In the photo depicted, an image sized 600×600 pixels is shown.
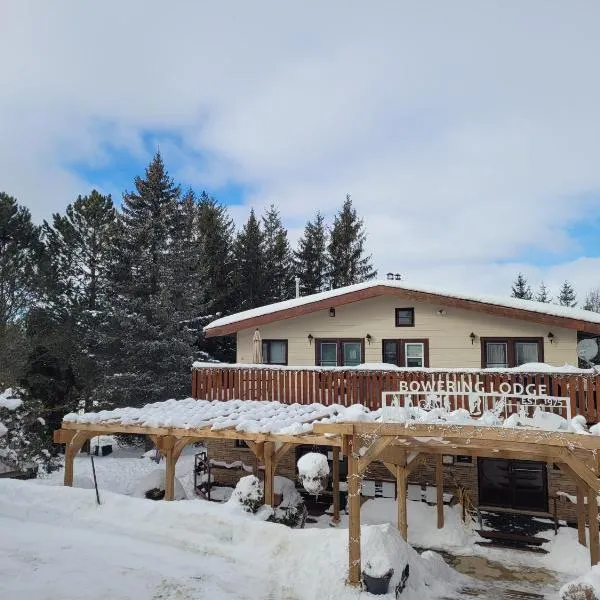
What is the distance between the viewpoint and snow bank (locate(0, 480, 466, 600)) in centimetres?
841

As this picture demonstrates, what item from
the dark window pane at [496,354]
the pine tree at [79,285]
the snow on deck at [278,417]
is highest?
the pine tree at [79,285]

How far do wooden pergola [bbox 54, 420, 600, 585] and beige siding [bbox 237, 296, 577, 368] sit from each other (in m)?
3.88

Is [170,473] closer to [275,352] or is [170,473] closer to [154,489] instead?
[154,489]

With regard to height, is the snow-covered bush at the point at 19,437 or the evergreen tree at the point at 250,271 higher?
the evergreen tree at the point at 250,271

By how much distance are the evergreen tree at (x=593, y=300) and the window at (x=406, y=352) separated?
51.8 m

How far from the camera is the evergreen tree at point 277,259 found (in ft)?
120

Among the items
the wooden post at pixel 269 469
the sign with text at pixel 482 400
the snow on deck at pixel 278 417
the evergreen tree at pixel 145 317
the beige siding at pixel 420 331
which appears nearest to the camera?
the snow on deck at pixel 278 417

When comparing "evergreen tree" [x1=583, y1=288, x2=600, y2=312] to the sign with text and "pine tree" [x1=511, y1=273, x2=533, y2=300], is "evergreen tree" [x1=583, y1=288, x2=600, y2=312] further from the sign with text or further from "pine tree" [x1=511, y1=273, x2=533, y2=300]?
the sign with text

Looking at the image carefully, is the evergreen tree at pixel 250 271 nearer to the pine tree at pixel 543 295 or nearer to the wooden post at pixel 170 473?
the wooden post at pixel 170 473

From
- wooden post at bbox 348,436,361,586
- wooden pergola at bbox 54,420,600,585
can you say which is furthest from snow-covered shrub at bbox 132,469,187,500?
wooden post at bbox 348,436,361,586

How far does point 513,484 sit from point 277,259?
25710mm

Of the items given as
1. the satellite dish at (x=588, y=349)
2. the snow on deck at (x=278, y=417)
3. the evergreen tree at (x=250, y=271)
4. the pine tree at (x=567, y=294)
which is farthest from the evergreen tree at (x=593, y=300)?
the snow on deck at (x=278, y=417)

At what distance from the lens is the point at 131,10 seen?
1066 cm

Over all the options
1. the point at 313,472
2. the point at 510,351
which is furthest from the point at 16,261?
the point at 510,351
